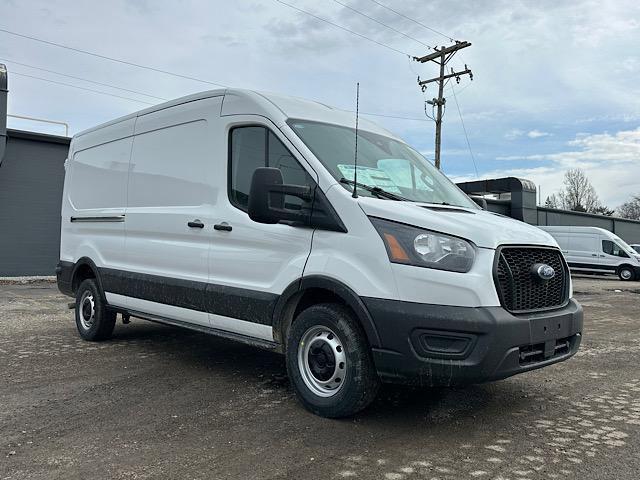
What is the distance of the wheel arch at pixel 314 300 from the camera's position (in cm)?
374

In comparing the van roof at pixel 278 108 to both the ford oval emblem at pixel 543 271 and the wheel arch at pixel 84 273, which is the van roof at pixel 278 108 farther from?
the wheel arch at pixel 84 273

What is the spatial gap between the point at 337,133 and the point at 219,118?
1.08 meters

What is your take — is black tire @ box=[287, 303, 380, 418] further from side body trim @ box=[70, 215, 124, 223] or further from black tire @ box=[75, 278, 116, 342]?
black tire @ box=[75, 278, 116, 342]

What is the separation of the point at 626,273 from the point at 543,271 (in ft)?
77.2

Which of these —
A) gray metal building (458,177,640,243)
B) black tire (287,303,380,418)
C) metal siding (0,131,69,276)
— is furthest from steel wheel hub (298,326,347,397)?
gray metal building (458,177,640,243)

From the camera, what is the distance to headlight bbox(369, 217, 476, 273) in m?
3.59

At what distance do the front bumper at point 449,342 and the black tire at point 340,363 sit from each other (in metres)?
0.13

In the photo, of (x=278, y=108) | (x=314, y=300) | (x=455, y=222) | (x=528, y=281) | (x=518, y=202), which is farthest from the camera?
(x=518, y=202)

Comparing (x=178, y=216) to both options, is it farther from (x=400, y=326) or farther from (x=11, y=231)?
(x=11, y=231)

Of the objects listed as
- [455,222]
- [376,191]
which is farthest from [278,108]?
[455,222]

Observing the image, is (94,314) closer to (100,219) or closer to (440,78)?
(100,219)

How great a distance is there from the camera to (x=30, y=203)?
1588cm

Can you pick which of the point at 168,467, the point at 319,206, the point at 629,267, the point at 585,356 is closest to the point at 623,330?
the point at 585,356

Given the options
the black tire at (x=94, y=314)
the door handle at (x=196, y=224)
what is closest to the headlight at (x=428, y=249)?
the door handle at (x=196, y=224)
